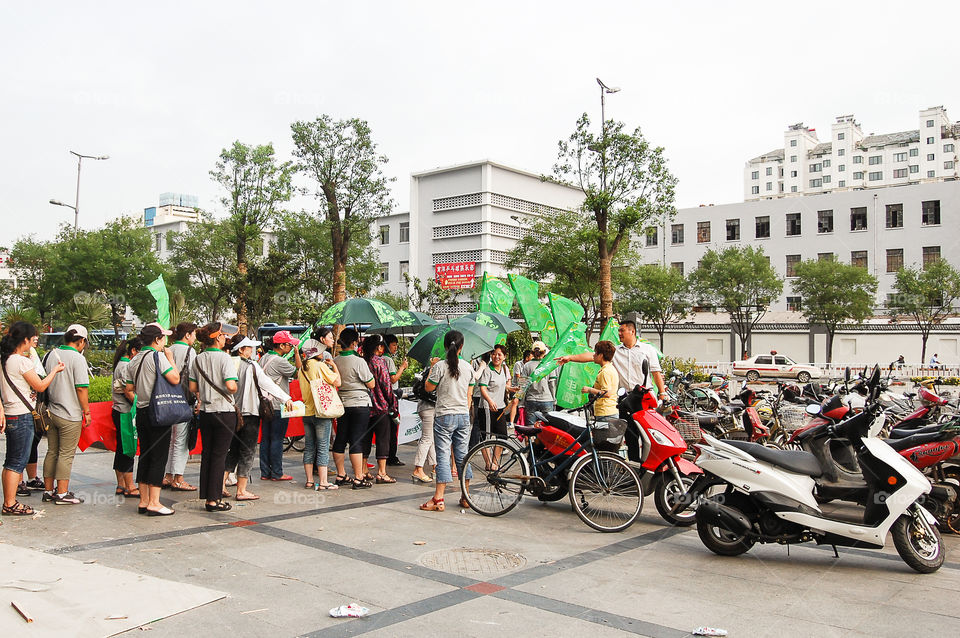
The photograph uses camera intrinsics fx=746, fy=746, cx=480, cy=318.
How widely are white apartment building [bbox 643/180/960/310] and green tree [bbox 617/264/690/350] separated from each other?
8.15 metres

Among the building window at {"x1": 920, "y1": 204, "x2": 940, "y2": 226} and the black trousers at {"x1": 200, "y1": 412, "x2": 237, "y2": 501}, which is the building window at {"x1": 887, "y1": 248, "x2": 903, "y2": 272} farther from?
the black trousers at {"x1": 200, "y1": 412, "x2": 237, "y2": 501}

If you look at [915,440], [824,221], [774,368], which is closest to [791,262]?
[824,221]

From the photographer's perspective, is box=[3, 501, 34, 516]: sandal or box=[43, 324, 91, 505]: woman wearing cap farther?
box=[43, 324, 91, 505]: woman wearing cap

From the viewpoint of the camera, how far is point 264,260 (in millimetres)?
29047

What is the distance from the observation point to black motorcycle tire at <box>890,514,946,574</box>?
541 cm

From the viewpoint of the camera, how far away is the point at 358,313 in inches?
419

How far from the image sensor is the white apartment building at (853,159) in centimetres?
9738

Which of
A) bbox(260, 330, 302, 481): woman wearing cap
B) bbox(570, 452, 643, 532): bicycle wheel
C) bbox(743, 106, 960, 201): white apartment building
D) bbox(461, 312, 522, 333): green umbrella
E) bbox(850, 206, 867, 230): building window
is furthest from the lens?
bbox(743, 106, 960, 201): white apartment building

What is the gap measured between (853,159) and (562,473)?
4444 inches

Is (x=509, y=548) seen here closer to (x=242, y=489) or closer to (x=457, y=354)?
(x=457, y=354)

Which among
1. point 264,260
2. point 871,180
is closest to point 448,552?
point 264,260

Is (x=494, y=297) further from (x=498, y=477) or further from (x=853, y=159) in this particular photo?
(x=853, y=159)

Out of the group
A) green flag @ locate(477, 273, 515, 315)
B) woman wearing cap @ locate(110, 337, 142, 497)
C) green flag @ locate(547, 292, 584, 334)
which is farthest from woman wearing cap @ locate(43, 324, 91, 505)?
green flag @ locate(547, 292, 584, 334)

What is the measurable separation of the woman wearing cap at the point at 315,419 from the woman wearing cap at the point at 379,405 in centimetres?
58
